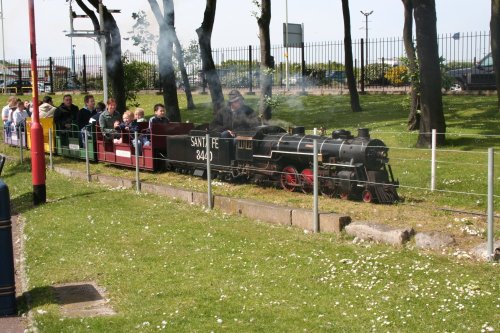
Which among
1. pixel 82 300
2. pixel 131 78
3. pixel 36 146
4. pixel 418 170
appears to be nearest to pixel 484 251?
pixel 82 300

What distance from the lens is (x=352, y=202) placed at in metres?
10.9

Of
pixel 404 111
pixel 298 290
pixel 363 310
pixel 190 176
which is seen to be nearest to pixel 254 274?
pixel 298 290

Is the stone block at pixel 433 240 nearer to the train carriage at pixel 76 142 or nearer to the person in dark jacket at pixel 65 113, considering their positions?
the train carriage at pixel 76 142

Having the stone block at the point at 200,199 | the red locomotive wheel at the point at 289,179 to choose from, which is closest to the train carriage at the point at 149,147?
the stone block at the point at 200,199

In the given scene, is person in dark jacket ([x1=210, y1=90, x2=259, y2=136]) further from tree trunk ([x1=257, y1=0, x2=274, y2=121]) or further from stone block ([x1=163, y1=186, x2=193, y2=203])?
tree trunk ([x1=257, y1=0, x2=274, y2=121])

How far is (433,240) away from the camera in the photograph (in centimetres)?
820

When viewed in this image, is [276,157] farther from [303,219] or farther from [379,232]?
[379,232]

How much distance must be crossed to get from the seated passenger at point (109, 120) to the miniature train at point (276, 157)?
0.28 metres

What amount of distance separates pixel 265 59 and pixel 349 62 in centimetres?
616

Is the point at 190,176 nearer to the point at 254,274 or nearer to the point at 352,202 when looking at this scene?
the point at 352,202

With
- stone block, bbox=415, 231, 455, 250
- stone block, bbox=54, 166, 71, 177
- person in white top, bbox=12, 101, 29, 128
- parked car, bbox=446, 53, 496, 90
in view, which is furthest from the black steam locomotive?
parked car, bbox=446, 53, 496, 90

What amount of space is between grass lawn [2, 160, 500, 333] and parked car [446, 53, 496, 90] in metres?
21.8

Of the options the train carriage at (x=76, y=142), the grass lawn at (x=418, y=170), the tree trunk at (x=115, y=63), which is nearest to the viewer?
the grass lawn at (x=418, y=170)

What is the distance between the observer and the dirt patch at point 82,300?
6.77m
